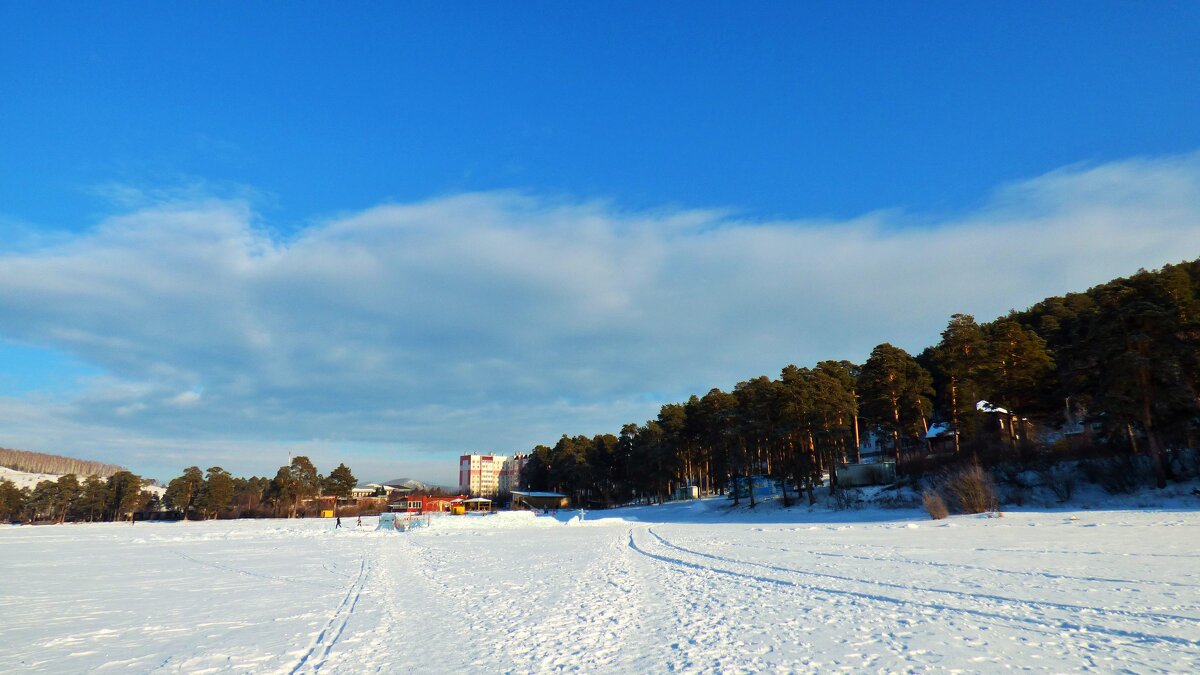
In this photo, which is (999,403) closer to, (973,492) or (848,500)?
(848,500)

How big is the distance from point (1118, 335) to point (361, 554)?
118ft

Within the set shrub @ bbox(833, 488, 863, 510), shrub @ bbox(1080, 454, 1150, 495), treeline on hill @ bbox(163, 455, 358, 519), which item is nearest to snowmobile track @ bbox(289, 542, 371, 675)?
shrub @ bbox(1080, 454, 1150, 495)

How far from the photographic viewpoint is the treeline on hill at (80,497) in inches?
3848

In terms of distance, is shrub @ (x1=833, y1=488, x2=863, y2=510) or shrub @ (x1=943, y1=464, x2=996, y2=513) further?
shrub @ (x1=833, y1=488, x2=863, y2=510)

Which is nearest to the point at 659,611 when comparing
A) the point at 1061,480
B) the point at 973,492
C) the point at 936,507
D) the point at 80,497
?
the point at 936,507

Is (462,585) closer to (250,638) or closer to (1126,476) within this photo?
(250,638)

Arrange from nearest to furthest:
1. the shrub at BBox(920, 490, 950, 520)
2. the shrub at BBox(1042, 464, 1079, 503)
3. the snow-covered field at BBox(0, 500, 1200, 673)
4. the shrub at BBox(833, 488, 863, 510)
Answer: the snow-covered field at BBox(0, 500, 1200, 673) < the shrub at BBox(920, 490, 950, 520) < the shrub at BBox(1042, 464, 1079, 503) < the shrub at BBox(833, 488, 863, 510)

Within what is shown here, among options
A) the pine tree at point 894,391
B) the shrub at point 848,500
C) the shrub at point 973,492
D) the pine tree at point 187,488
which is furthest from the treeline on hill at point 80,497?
the shrub at point 973,492

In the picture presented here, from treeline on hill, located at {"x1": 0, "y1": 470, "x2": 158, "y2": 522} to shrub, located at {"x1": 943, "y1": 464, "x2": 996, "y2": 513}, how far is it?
110 m

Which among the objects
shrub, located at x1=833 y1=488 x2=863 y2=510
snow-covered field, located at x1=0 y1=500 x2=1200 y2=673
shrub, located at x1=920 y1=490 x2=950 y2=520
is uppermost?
snow-covered field, located at x1=0 y1=500 x2=1200 y2=673

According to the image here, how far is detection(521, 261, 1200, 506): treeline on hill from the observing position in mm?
30422

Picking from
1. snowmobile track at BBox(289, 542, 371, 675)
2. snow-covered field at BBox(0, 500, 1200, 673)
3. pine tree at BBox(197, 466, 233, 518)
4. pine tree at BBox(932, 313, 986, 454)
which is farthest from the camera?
pine tree at BBox(197, 466, 233, 518)

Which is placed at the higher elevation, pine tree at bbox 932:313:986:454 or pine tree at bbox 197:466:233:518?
pine tree at bbox 932:313:986:454

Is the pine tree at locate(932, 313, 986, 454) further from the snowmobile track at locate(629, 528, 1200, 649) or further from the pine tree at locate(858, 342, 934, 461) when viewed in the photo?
the snowmobile track at locate(629, 528, 1200, 649)
